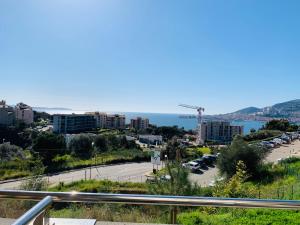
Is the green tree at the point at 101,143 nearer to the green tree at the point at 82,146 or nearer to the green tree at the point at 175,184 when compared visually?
the green tree at the point at 82,146

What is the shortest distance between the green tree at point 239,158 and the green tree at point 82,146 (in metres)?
24.2

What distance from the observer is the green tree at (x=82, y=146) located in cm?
4366

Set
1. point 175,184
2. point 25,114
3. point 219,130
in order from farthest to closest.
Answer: point 25,114 → point 219,130 → point 175,184

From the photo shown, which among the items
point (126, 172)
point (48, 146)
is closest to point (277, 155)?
point (126, 172)

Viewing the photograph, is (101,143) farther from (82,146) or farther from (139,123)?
(139,123)

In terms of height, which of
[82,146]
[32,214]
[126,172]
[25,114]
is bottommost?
[126,172]

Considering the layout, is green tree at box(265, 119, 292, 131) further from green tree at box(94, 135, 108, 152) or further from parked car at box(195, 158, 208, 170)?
green tree at box(94, 135, 108, 152)

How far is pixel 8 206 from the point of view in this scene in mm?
4023

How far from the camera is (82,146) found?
44.2 meters

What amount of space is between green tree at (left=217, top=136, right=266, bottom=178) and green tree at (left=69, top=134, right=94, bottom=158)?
2424 centimetres

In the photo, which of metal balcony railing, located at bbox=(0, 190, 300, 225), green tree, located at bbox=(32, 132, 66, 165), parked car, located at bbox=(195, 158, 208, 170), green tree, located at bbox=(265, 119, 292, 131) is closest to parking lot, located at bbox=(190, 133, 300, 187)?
parked car, located at bbox=(195, 158, 208, 170)

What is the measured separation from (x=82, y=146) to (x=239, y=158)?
26262mm

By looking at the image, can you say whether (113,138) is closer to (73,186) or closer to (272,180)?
(73,186)

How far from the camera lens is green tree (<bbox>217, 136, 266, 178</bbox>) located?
21453 mm
